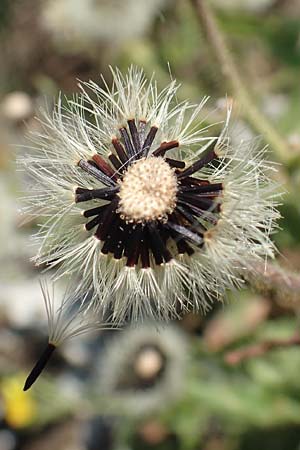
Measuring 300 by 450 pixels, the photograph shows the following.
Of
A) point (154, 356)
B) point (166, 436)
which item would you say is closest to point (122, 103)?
point (154, 356)

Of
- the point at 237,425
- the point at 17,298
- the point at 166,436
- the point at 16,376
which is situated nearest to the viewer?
the point at 237,425

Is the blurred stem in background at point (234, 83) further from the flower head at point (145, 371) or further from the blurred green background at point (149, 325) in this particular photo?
the flower head at point (145, 371)

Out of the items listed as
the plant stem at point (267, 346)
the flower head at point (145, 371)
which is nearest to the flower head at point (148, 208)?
the plant stem at point (267, 346)

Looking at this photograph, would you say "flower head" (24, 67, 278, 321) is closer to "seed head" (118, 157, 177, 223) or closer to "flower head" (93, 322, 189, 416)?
"seed head" (118, 157, 177, 223)

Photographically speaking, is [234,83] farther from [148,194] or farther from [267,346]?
[148,194]

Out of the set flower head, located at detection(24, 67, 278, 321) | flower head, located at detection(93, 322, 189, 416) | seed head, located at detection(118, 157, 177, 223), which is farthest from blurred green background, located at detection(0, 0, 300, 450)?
seed head, located at detection(118, 157, 177, 223)

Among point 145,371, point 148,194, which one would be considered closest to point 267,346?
point 145,371

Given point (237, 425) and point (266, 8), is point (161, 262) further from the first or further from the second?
point (266, 8)
